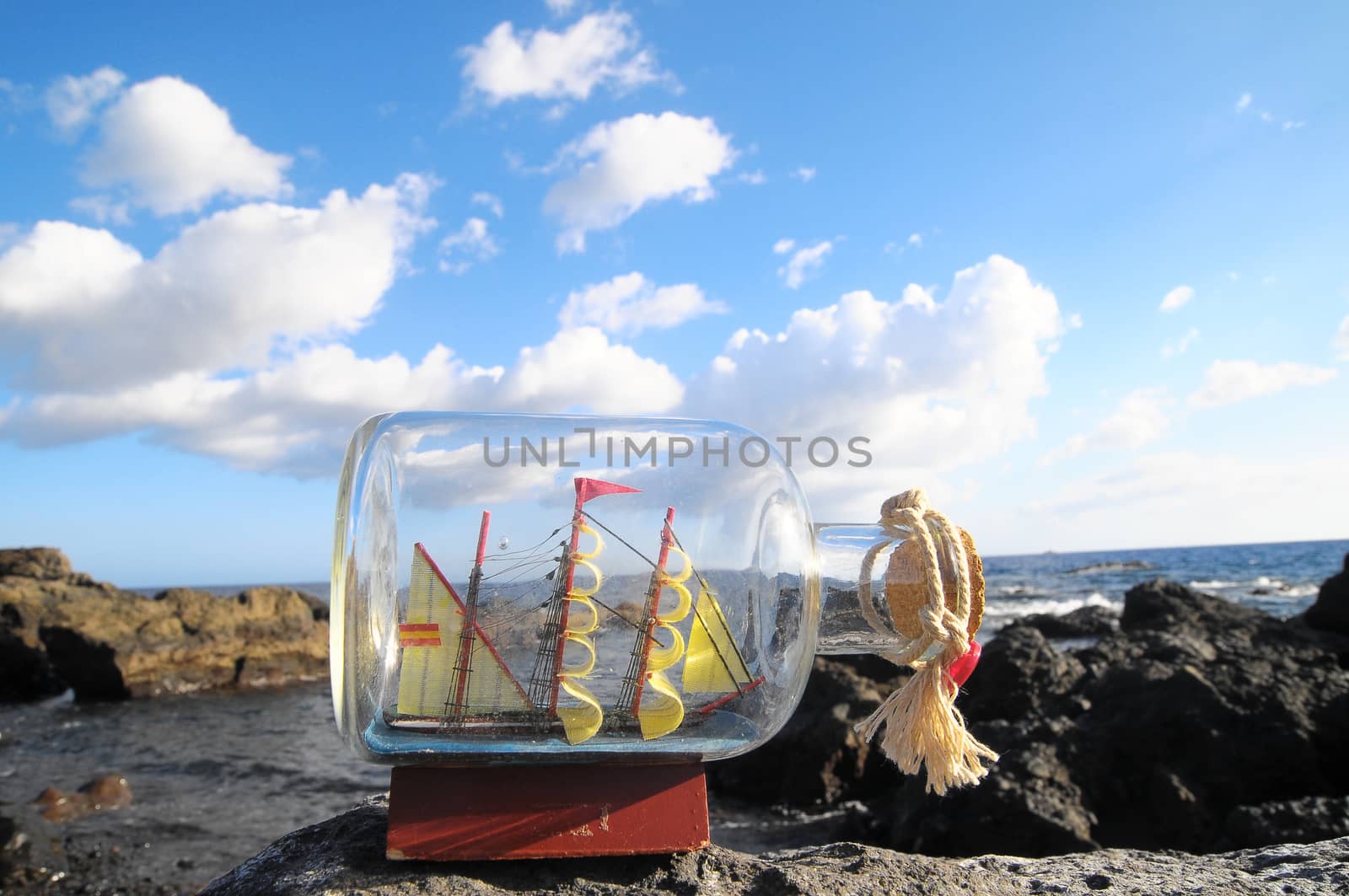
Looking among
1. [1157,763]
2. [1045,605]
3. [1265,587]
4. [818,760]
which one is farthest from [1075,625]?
[1265,587]

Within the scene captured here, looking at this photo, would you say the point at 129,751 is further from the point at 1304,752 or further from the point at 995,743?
the point at 1304,752

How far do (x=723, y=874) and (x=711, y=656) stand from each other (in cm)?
40

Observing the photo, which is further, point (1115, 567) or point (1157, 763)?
point (1115, 567)

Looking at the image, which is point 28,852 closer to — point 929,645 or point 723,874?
point 723,874

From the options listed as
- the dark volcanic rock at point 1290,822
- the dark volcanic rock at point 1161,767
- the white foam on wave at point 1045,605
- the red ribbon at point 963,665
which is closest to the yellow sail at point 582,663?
the red ribbon at point 963,665

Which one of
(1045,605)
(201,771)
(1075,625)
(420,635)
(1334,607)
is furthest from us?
(1045,605)

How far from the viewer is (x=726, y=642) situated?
5.55 feet

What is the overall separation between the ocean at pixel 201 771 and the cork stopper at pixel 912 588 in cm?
502

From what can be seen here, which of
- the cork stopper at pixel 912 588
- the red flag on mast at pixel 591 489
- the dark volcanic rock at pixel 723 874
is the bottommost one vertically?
the dark volcanic rock at pixel 723 874

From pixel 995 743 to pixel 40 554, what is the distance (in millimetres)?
28903

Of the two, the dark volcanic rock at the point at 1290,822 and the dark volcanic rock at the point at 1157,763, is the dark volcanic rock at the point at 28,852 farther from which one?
the dark volcanic rock at the point at 1290,822

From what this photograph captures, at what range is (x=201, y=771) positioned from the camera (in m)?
9.49

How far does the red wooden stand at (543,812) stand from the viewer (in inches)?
61.4

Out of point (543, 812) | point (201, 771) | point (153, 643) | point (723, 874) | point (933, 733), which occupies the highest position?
point (933, 733)
